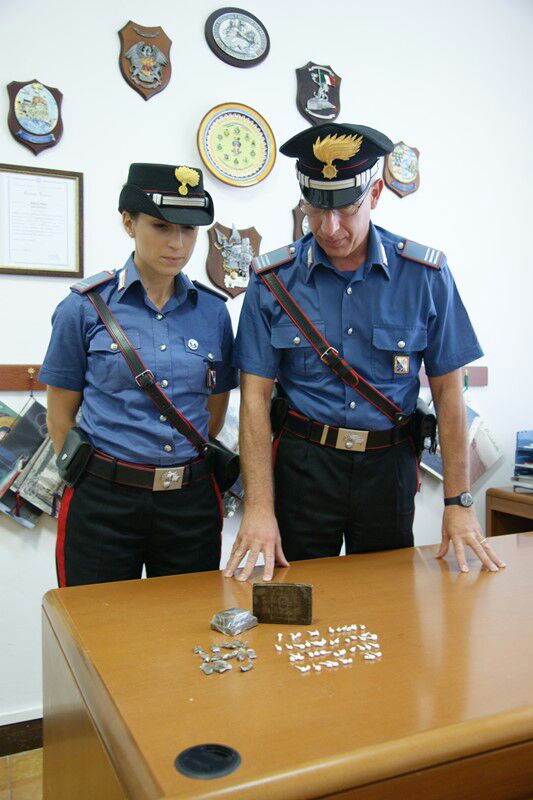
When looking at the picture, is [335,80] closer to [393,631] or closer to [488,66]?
[488,66]

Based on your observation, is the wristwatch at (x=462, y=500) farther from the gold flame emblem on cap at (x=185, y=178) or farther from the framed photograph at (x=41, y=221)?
the framed photograph at (x=41, y=221)

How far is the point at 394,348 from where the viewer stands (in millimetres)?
1682

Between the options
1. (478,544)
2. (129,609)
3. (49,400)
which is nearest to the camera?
(129,609)

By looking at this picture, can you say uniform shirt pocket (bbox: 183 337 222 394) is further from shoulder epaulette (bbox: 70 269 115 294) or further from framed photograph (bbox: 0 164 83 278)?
framed photograph (bbox: 0 164 83 278)

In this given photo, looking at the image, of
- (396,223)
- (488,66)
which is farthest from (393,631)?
(488,66)

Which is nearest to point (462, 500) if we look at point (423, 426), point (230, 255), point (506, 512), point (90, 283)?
point (423, 426)

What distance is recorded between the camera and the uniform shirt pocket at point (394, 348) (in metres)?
1.68

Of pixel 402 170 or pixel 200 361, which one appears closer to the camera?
pixel 200 361

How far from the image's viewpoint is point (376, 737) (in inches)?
31.0

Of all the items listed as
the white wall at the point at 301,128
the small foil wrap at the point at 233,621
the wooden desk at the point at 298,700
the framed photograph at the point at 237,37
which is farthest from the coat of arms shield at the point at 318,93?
the small foil wrap at the point at 233,621

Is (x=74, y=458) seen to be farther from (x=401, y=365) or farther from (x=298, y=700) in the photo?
(x=298, y=700)

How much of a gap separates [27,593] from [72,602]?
1.14 m

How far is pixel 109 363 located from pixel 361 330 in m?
0.63

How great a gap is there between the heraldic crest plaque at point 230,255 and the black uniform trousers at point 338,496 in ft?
3.24
